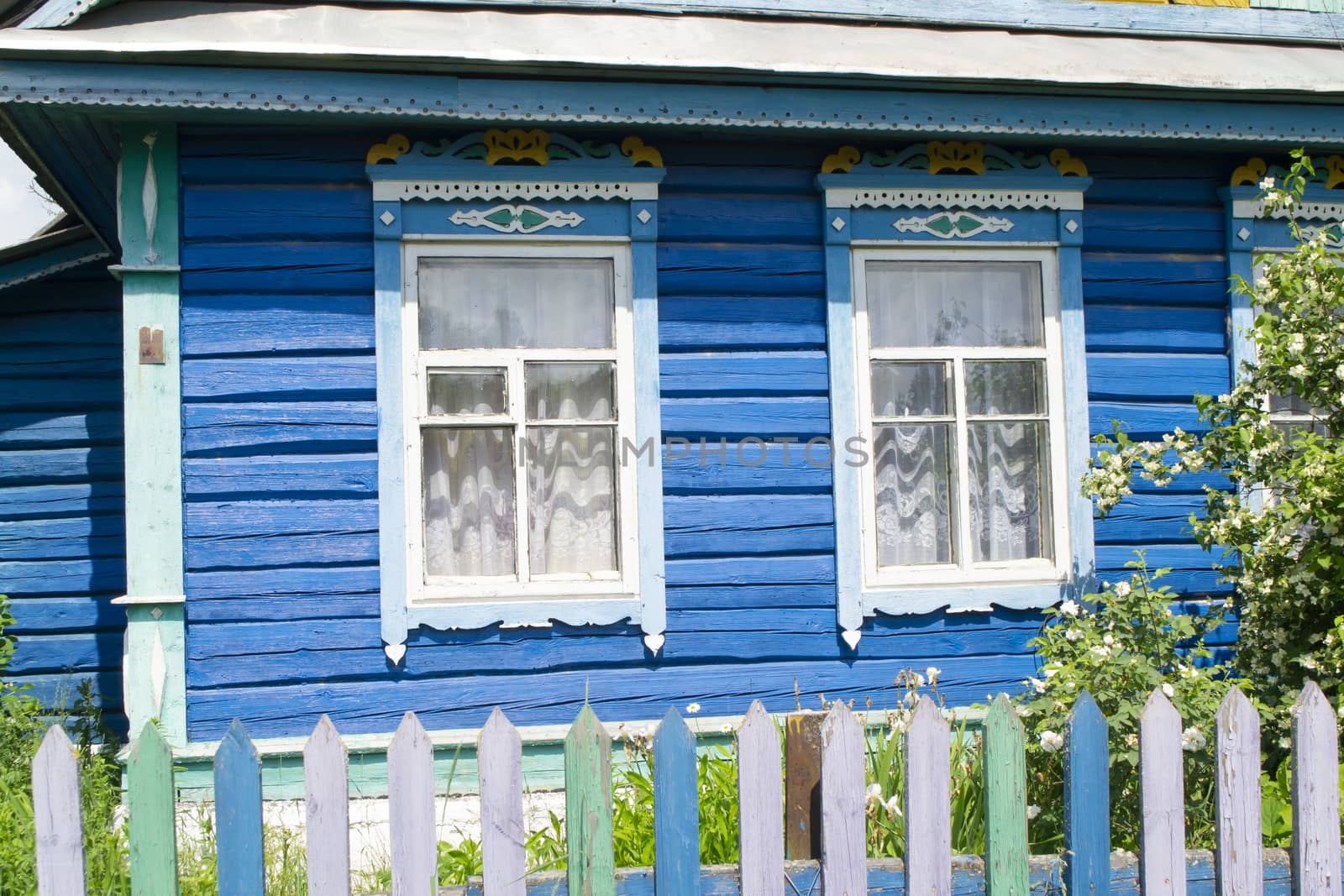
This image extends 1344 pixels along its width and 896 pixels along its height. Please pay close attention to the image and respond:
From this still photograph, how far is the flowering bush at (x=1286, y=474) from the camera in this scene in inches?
145

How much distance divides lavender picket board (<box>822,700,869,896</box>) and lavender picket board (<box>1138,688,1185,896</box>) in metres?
0.69

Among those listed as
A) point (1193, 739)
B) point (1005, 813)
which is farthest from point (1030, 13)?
point (1005, 813)

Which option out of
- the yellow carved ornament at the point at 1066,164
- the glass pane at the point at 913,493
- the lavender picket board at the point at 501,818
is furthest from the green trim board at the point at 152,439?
the yellow carved ornament at the point at 1066,164

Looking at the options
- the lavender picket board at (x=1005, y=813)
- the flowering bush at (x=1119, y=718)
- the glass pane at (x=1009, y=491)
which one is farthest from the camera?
the glass pane at (x=1009, y=491)

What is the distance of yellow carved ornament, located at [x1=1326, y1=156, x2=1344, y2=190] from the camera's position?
5215 mm

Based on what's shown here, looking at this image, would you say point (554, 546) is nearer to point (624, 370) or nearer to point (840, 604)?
point (624, 370)

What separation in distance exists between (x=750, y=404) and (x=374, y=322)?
5.37 feet

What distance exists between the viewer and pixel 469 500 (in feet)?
15.5

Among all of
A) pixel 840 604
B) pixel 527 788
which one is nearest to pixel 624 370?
pixel 840 604

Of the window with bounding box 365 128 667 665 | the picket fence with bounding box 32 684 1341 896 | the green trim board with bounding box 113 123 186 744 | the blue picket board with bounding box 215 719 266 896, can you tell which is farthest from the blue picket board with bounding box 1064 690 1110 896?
the green trim board with bounding box 113 123 186 744

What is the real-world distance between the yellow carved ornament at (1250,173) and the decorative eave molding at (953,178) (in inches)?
29.5

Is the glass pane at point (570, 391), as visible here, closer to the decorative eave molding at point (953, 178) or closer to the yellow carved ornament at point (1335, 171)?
the decorative eave molding at point (953, 178)

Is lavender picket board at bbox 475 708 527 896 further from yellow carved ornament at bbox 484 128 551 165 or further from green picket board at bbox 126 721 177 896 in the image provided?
yellow carved ornament at bbox 484 128 551 165

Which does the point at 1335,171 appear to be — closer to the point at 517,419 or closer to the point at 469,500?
the point at 517,419
